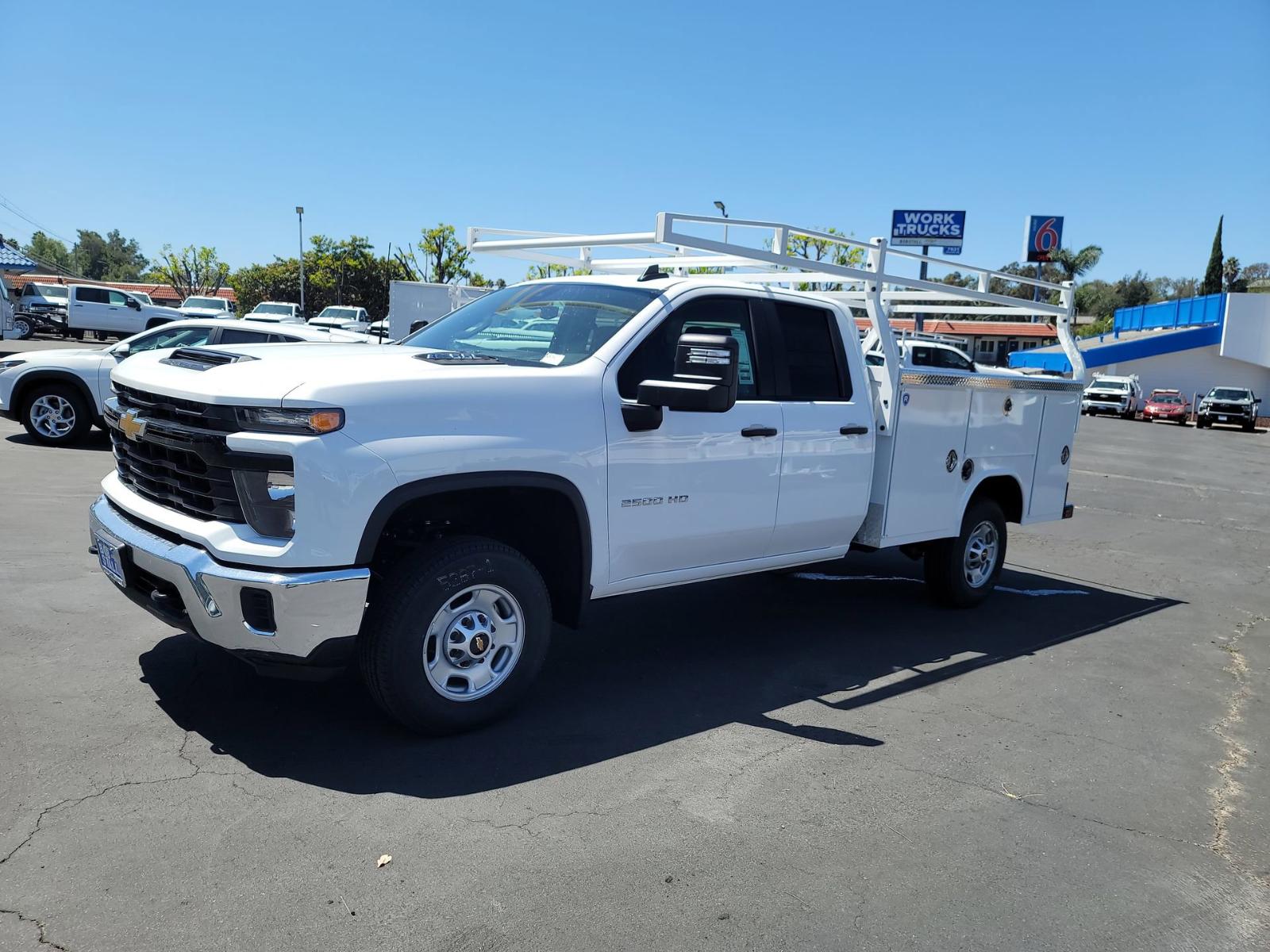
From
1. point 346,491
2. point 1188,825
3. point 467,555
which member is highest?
point 346,491

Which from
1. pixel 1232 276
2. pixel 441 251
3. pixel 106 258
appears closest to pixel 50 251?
pixel 106 258

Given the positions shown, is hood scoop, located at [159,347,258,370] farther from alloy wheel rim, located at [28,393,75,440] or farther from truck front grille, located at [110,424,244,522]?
alloy wheel rim, located at [28,393,75,440]

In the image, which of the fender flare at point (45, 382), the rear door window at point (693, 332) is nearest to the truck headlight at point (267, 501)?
the rear door window at point (693, 332)

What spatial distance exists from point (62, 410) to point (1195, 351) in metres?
51.4

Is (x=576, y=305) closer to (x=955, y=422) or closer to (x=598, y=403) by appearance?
(x=598, y=403)

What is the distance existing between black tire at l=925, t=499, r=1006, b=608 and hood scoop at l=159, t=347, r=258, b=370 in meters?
4.83

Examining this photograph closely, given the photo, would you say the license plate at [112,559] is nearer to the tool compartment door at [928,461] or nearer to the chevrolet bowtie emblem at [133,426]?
the chevrolet bowtie emblem at [133,426]

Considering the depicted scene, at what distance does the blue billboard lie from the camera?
53031mm

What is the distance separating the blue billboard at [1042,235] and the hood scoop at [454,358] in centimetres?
5477

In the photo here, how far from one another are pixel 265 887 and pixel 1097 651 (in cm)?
544

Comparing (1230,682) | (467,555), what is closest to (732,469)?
(467,555)

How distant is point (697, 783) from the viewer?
415cm

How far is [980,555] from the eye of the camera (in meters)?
7.32

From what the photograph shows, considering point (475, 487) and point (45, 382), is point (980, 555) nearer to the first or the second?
point (475, 487)
